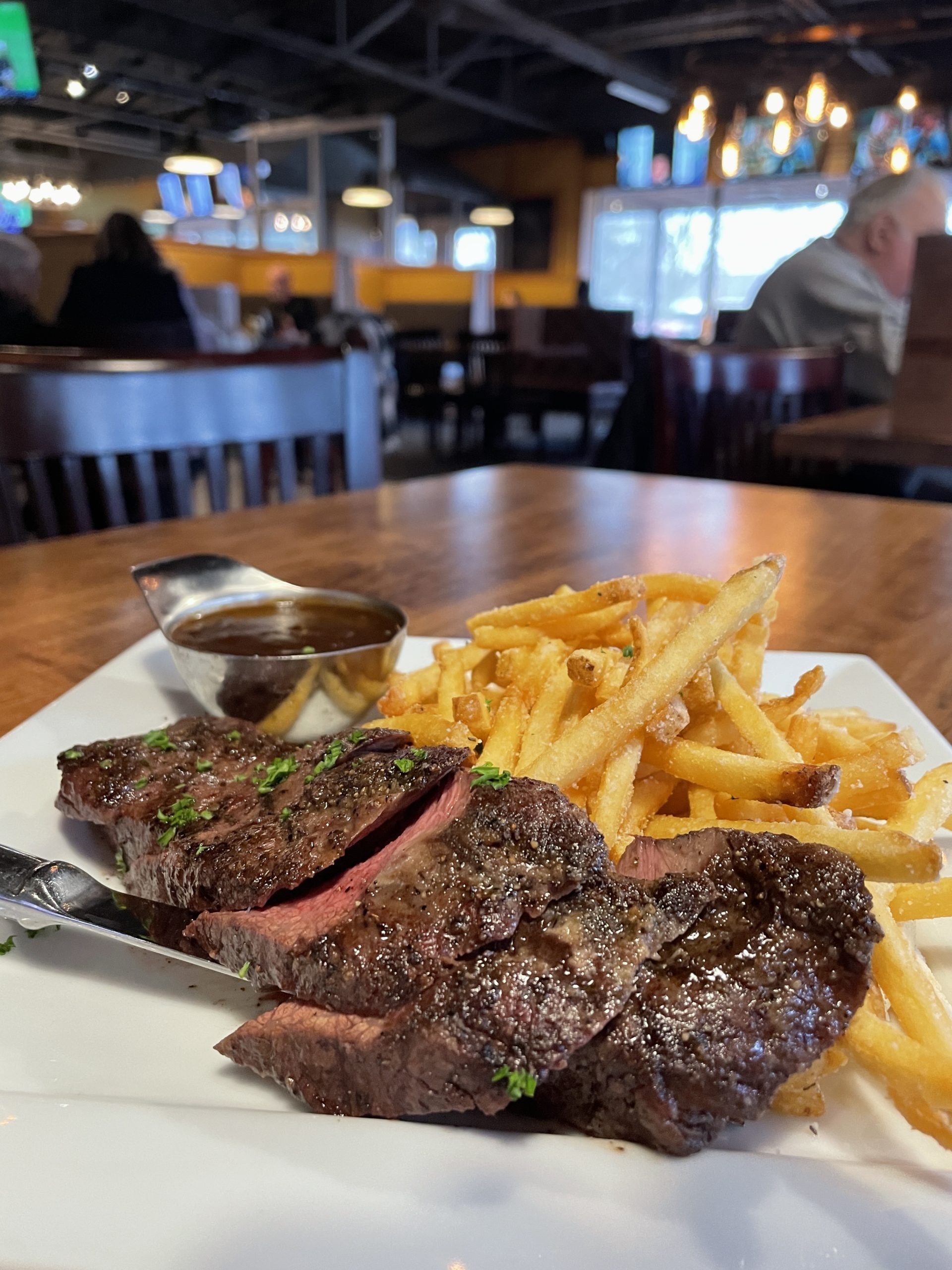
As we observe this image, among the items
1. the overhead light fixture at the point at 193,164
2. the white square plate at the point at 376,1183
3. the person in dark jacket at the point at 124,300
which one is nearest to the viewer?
the white square plate at the point at 376,1183

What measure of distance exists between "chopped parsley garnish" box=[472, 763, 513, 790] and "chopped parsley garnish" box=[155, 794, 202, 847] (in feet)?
1.07

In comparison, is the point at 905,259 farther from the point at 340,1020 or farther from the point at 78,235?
the point at 78,235

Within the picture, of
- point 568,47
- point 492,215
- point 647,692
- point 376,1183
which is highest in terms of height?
point 568,47

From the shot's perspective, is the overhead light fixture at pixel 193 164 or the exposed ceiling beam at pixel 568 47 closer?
the exposed ceiling beam at pixel 568 47

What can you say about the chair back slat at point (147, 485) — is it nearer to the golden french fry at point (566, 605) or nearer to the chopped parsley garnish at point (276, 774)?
the golden french fry at point (566, 605)

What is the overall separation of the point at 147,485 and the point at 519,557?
4.39 ft

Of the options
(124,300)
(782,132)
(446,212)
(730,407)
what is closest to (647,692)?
(730,407)

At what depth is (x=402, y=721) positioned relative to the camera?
4.13 ft

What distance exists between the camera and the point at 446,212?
2403cm

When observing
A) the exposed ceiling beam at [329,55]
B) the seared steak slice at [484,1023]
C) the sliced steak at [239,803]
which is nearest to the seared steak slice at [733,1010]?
the seared steak slice at [484,1023]

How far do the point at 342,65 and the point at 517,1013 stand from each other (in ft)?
69.5

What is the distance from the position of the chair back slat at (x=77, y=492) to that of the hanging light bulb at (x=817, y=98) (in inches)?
415

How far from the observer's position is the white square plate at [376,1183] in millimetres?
639

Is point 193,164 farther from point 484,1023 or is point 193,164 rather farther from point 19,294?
point 484,1023
